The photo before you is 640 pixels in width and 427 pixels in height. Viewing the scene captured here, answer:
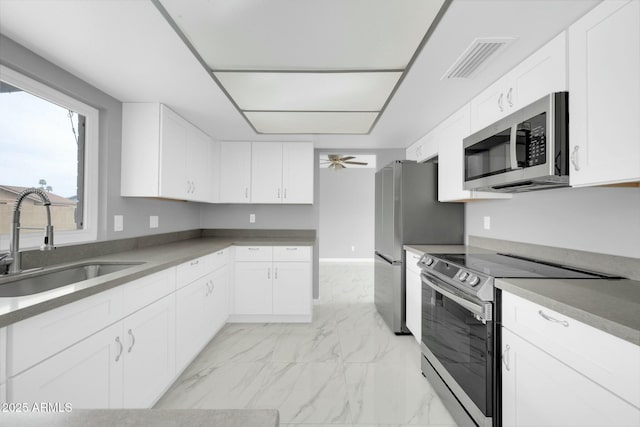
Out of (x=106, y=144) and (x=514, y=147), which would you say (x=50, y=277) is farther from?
(x=514, y=147)

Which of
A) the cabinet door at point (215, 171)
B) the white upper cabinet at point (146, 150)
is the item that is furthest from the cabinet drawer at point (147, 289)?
the cabinet door at point (215, 171)

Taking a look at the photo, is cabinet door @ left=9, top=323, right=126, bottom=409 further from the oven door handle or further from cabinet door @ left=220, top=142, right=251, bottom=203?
cabinet door @ left=220, top=142, right=251, bottom=203

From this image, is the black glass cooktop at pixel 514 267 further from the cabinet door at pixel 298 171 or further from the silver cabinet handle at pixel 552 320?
the cabinet door at pixel 298 171

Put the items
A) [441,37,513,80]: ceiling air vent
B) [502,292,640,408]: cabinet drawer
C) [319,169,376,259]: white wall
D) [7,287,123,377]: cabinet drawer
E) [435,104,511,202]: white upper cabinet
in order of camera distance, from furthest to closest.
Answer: [319,169,376,259]: white wall → [435,104,511,202]: white upper cabinet → [441,37,513,80]: ceiling air vent → [7,287,123,377]: cabinet drawer → [502,292,640,408]: cabinet drawer

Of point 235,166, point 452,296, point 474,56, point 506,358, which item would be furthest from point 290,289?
point 474,56

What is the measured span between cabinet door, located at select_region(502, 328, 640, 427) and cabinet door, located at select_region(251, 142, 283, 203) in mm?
2867

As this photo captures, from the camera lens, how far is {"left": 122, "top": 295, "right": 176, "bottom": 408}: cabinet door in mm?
1593

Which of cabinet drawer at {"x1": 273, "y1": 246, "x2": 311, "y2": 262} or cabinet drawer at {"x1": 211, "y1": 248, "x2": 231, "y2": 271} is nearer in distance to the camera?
cabinet drawer at {"x1": 211, "y1": 248, "x2": 231, "y2": 271}

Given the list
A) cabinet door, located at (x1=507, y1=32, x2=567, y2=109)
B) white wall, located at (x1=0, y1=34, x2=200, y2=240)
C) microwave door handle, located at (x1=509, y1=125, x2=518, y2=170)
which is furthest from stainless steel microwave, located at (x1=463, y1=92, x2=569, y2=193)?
white wall, located at (x1=0, y1=34, x2=200, y2=240)

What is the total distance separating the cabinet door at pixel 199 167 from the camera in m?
3.08

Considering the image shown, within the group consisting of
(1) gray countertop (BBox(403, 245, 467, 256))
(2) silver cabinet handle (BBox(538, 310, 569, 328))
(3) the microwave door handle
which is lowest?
(2) silver cabinet handle (BBox(538, 310, 569, 328))

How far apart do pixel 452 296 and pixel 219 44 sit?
1970mm

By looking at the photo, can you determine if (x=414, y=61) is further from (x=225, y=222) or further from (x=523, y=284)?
(x=225, y=222)

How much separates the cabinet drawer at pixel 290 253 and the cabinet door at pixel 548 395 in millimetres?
2205
